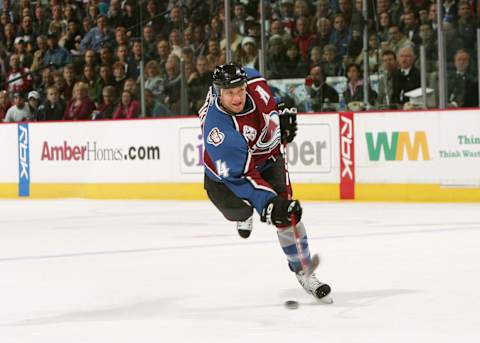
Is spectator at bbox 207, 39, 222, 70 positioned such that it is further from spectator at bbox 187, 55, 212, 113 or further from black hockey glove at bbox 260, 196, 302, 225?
black hockey glove at bbox 260, 196, 302, 225

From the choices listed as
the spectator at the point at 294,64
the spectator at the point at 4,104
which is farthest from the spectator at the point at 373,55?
the spectator at the point at 4,104

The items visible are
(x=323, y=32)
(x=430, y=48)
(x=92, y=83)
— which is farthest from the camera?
(x=92, y=83)

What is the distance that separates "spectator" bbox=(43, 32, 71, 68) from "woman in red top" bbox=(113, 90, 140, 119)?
1572mm

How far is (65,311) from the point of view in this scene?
564cm

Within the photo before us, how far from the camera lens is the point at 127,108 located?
14.6 m

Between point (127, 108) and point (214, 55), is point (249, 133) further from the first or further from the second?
point (127, 108)

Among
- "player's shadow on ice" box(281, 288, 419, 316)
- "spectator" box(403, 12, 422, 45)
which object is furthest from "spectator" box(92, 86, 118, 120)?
"player's shadow on ice" box(281, 288, 419, 316)

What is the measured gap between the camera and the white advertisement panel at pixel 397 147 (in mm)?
12406

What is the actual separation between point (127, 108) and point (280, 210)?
31.2ft

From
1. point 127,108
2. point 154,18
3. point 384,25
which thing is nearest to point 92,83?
point 127,108

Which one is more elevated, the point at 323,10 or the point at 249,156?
the point at 323,10

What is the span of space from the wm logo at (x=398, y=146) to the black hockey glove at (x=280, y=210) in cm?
731

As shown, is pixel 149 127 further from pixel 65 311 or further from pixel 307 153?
pixel 65 311

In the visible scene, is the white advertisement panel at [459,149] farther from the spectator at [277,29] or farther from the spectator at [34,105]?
the spectator at [34,105]
